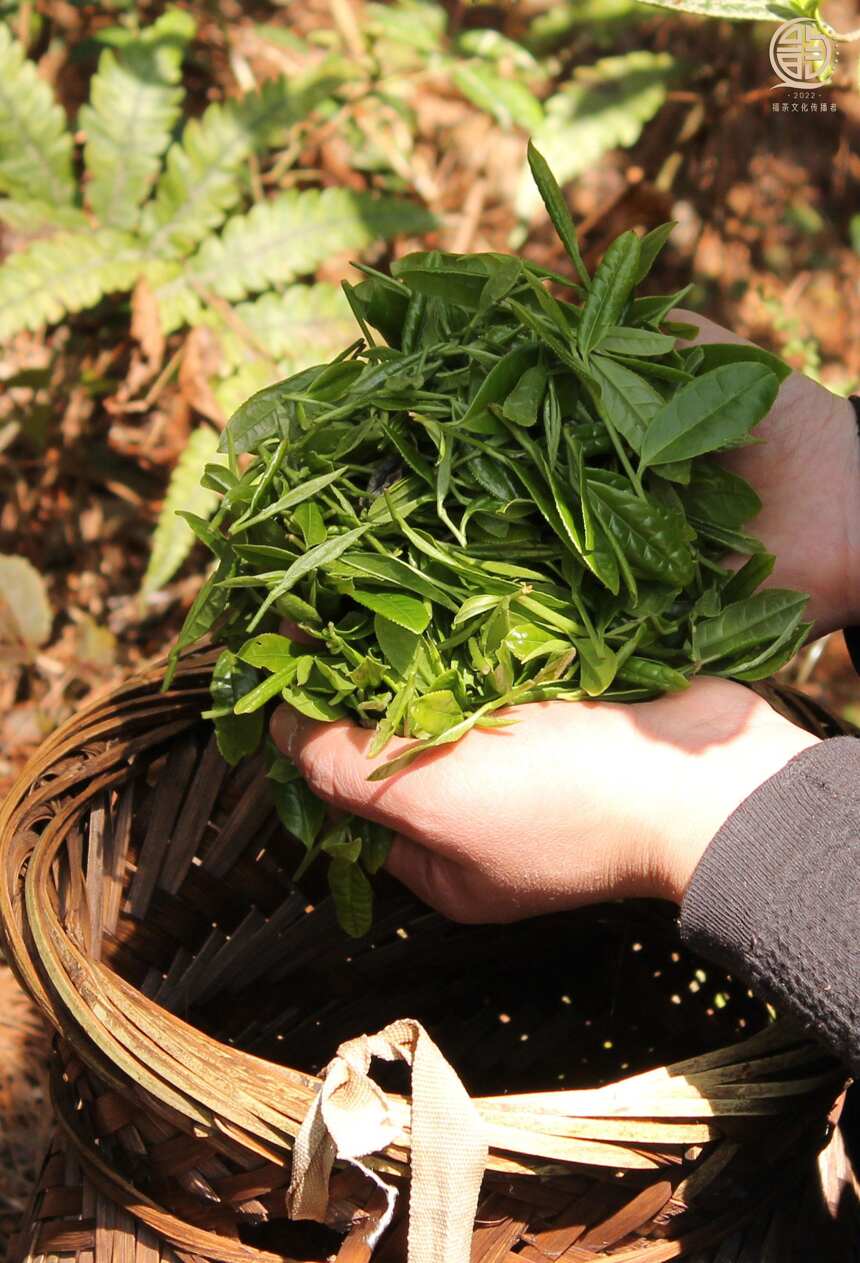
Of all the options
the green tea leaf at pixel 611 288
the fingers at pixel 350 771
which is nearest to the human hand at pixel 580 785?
the fingers at pixel 350 771

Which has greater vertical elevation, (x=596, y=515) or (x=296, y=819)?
(x=596, y=515)

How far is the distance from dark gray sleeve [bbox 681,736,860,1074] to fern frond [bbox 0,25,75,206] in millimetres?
1255

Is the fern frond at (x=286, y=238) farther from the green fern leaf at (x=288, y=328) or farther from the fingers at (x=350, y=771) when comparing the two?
the fingers at (x=350, y=771)

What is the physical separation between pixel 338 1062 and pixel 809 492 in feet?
2.08

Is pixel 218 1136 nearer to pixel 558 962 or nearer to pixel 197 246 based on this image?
pixel 558 962

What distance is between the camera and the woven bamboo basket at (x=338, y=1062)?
636mm

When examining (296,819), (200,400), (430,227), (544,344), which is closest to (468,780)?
(296,819)

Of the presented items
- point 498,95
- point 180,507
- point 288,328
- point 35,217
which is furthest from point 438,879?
point 498,95

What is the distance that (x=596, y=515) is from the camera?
2.43ft

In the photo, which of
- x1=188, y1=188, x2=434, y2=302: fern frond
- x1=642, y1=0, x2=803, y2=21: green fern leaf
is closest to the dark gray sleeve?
x1=642, y1=0, x2=803, y2=21: green fern leaf

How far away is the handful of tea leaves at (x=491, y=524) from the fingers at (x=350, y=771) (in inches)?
0.7

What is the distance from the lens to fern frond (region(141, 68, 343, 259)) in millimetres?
1521

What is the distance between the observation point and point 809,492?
1.01 m

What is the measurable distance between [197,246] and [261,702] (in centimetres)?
105
